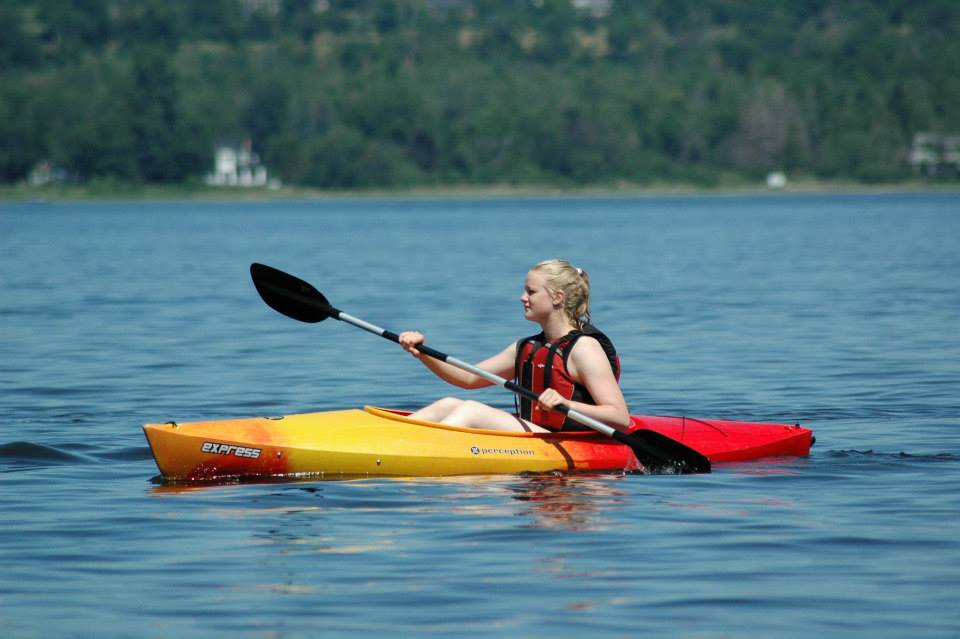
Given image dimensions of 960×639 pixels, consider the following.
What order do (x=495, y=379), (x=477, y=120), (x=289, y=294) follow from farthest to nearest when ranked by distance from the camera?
(x=477, y=120), (x=289, y=294), (x=495, y=379)

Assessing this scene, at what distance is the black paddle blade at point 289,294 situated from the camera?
30.9ft

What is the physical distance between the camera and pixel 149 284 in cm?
2731

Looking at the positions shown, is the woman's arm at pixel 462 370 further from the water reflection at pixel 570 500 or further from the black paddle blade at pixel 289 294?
the black paddle blade at pixel 289 294

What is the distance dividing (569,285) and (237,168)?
370 feet

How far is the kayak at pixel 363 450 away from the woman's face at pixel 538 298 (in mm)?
687

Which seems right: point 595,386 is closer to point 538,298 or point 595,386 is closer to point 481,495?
point 538,298

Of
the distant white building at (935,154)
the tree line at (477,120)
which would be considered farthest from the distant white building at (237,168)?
the distant white building at (935,154)

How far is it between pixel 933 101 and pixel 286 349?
362ft

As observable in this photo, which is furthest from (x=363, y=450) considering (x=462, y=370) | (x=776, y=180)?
(x=776, y=180)

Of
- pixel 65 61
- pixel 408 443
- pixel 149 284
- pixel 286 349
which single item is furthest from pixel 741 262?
pixel 65 61

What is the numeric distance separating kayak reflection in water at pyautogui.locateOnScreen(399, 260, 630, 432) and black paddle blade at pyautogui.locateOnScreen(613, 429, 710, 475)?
223 mm

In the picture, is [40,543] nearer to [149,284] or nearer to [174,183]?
[149,284]

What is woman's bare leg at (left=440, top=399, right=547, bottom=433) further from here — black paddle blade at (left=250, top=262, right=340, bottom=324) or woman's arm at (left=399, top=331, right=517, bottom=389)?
black paddle blade at (left=250, top=262, right=340, bottom=324)

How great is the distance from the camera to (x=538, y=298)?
8.00 m
